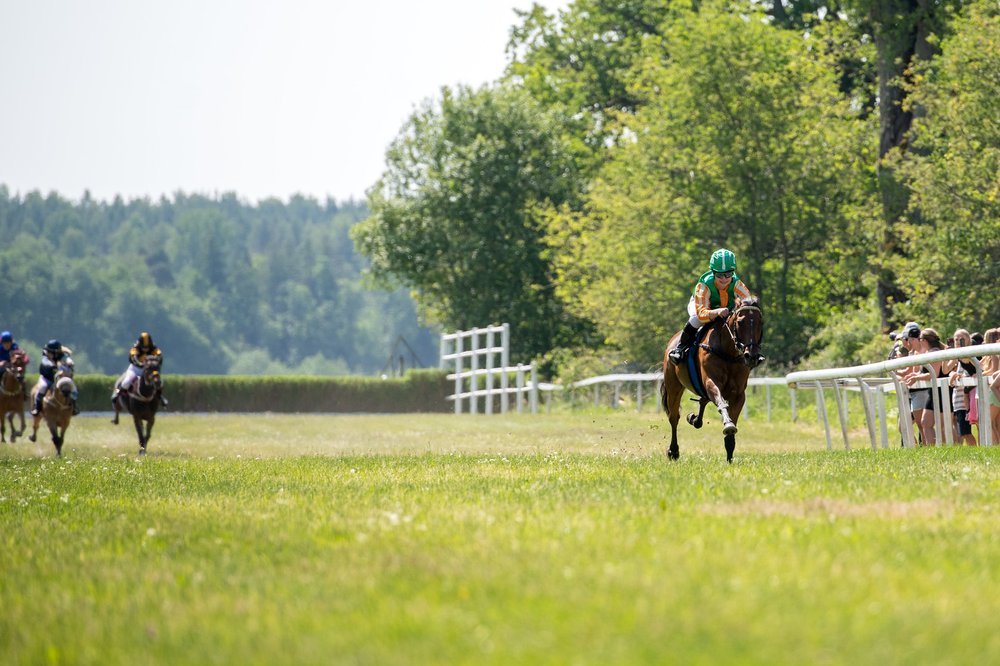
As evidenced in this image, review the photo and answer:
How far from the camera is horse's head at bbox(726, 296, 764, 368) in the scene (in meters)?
16.2

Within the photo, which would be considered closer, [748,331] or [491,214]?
[748,331]

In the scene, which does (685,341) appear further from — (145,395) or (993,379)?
(145,395)

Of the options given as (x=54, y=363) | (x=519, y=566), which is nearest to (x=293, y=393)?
(x=54, y=363)

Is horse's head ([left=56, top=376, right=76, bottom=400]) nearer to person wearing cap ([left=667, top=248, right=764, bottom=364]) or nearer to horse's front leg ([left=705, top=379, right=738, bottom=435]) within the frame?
person wearing cap ([left=667, top=248, right=764, bottom=364])

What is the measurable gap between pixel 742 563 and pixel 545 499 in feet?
12.1

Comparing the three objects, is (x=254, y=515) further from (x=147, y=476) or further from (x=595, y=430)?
(x=595, y=430)

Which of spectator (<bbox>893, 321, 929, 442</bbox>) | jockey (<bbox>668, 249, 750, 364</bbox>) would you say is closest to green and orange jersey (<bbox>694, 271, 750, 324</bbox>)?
jockey (<bbox>668, 249, 750, 364</bbox>)

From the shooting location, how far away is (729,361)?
17.0 metres

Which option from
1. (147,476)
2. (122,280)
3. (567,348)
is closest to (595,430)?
(147,476)

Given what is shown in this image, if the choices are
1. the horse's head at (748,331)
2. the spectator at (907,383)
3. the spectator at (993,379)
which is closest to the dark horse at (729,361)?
the horse's head at (748,331)

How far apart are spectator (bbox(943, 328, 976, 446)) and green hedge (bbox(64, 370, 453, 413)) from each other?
145ft

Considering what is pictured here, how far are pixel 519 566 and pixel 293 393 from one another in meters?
61.9

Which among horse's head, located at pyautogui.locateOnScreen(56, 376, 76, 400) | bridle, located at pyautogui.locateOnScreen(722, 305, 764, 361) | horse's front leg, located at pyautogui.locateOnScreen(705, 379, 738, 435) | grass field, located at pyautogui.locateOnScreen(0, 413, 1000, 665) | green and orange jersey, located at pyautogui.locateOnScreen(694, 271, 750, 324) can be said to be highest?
green and orange jersey, located at pyautogui.locateOnScreen(694, 271, 750, 324)

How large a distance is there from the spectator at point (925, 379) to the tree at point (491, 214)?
128 ft
